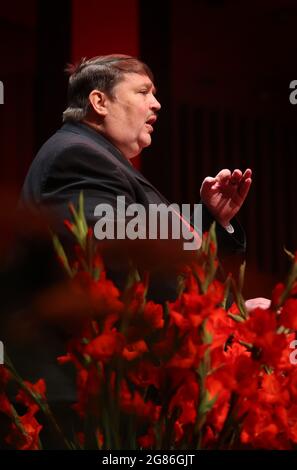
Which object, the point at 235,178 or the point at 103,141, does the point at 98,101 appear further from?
the point at 235,178

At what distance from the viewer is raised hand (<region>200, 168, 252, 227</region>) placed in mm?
1181

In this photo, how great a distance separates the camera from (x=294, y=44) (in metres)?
3.88

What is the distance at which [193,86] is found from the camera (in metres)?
4.40

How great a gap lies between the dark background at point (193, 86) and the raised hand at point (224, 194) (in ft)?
1.88

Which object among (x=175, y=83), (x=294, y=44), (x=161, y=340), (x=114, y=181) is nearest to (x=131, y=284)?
(x=161, y=340)

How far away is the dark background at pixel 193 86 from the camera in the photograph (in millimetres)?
2359

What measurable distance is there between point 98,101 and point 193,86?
3264 mm

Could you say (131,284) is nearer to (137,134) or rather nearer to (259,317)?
(259,317)

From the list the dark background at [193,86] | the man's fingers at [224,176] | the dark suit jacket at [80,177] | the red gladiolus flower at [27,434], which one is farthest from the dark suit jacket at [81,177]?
the dark background at [193,86]

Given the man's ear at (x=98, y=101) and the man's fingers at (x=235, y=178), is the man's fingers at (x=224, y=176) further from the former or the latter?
the man's ear at (x=98, y=101)

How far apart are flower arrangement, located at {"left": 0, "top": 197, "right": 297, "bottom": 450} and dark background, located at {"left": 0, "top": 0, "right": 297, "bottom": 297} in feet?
3.69

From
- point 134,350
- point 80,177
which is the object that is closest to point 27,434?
point 134,350
